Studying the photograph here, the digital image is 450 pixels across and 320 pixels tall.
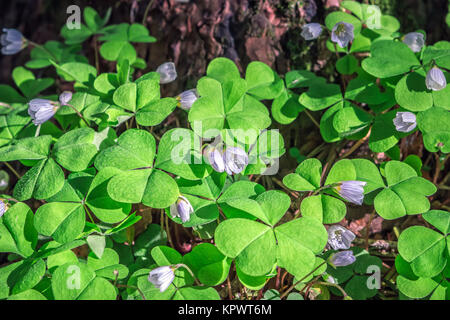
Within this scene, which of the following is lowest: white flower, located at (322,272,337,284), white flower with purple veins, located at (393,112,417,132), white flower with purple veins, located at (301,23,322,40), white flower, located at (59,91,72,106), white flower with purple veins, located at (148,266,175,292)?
white flower, located at (322,272,337,284)

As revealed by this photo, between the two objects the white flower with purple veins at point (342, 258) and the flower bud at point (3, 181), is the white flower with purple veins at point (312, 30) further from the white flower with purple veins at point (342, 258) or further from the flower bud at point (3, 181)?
the flower bud at point (3, 181)

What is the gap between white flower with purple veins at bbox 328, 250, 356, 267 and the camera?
4.41 feet

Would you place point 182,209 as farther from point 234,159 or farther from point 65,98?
point 65,98

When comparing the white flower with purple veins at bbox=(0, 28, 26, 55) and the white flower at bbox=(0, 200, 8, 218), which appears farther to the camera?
the white flower with purple veins at bbox=(0, 28, 26, 55)

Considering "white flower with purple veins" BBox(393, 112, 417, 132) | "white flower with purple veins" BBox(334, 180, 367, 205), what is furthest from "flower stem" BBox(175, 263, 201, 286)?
"white flower with purple veins" BBox(393, 112, 417, 132)

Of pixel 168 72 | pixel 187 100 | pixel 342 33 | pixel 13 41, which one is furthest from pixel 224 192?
pixel 13 41

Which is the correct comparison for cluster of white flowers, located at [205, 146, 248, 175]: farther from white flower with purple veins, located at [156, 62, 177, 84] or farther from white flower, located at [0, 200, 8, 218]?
white flower, located at [0, 200, 8, 218]

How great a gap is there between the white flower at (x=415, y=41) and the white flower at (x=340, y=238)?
35.7 inches

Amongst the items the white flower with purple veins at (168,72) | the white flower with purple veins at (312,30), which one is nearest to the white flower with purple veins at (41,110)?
the white flower with purple veins at (168,72)

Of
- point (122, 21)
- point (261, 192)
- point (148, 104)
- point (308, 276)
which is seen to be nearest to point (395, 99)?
point (261, 192)

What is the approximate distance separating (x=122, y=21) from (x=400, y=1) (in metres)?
1.56

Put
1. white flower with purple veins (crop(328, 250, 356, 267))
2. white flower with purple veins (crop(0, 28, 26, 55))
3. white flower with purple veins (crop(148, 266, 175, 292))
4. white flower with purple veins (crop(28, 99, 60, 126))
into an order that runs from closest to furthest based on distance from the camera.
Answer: white flower with purple veins (crop(148, 266, 175, 292)), white flower with purple veins (crop(328, 250, 356, 267)), white flower with purple veins (crop(28, 99, 60, 126)), white flower with purple veins (crop(0, 28, 26, 55))

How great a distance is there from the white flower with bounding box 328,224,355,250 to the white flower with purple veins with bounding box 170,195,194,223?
1.64 ft
